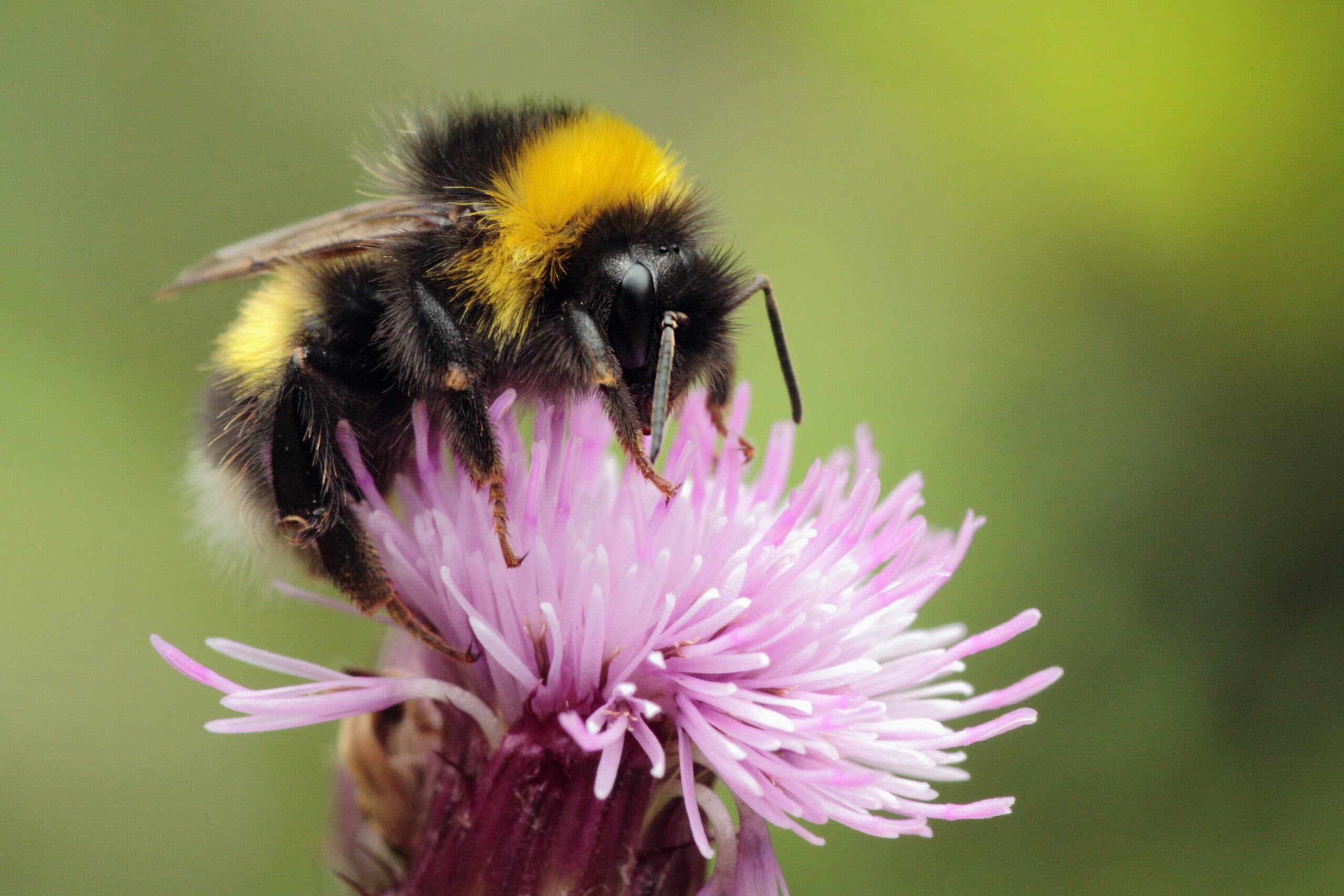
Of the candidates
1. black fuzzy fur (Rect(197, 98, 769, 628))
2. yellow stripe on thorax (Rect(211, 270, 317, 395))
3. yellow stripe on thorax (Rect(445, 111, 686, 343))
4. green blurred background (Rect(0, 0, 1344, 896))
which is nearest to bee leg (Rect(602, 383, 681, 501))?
black fuzzy fur (Rect(197, 98, 769, 628))

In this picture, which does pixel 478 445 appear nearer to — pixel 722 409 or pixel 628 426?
pixel 628 426

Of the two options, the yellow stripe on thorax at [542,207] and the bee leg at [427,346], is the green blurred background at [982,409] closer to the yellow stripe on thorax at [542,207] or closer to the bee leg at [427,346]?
the bee leg at [427,346]

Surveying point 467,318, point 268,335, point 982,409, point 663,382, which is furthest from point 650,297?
point 982,409

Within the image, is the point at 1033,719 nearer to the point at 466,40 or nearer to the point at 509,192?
the point at 509,192

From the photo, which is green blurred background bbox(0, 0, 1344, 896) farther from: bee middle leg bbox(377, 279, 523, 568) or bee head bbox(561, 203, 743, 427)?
bee head bbox(561, 203, 743, 427)

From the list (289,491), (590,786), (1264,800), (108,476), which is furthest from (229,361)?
(1264,800)
